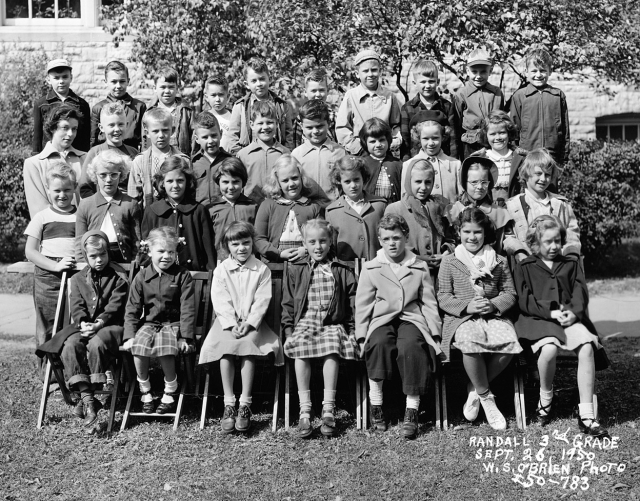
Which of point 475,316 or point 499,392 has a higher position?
point 475,316

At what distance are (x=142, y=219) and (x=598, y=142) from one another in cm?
717

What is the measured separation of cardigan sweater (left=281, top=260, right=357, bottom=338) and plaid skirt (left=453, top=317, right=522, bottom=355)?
30.2 inches

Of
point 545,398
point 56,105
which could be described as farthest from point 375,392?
point 56,105

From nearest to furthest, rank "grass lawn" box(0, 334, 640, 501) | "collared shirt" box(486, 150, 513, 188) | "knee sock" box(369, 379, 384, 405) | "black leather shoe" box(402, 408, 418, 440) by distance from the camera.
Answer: "grass lawn" box(0, 334, 640, 501)
"black leather shoe" box(402, 408, 418, 440)
"knee sock" box(369, 379, 384, 405)
"collared shirt" box(486, 150, 513, 188)

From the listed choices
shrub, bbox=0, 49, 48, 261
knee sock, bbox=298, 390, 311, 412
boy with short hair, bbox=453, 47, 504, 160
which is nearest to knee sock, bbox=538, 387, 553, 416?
knee sock, bbox=298, 390, 311, 412

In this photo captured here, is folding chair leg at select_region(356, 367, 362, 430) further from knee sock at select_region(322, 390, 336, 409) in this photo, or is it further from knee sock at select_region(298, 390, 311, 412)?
knee sock at select_region(298, 390, 311, 412)

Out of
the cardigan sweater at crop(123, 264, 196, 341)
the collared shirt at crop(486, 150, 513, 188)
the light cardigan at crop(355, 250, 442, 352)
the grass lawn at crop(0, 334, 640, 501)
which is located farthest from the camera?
the collared shirt at crop(486, 150, 513, 188)

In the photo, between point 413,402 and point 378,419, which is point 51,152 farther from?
point 413,402

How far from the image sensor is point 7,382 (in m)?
7.27

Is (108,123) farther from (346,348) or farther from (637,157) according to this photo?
(637,157)

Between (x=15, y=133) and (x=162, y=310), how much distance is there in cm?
772

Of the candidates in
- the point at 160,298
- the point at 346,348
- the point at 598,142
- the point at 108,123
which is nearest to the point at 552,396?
the point at 346,348

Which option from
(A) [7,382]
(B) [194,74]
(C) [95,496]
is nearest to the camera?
(C) [95,496]

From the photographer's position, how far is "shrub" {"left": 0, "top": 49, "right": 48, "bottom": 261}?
38.5 ft
